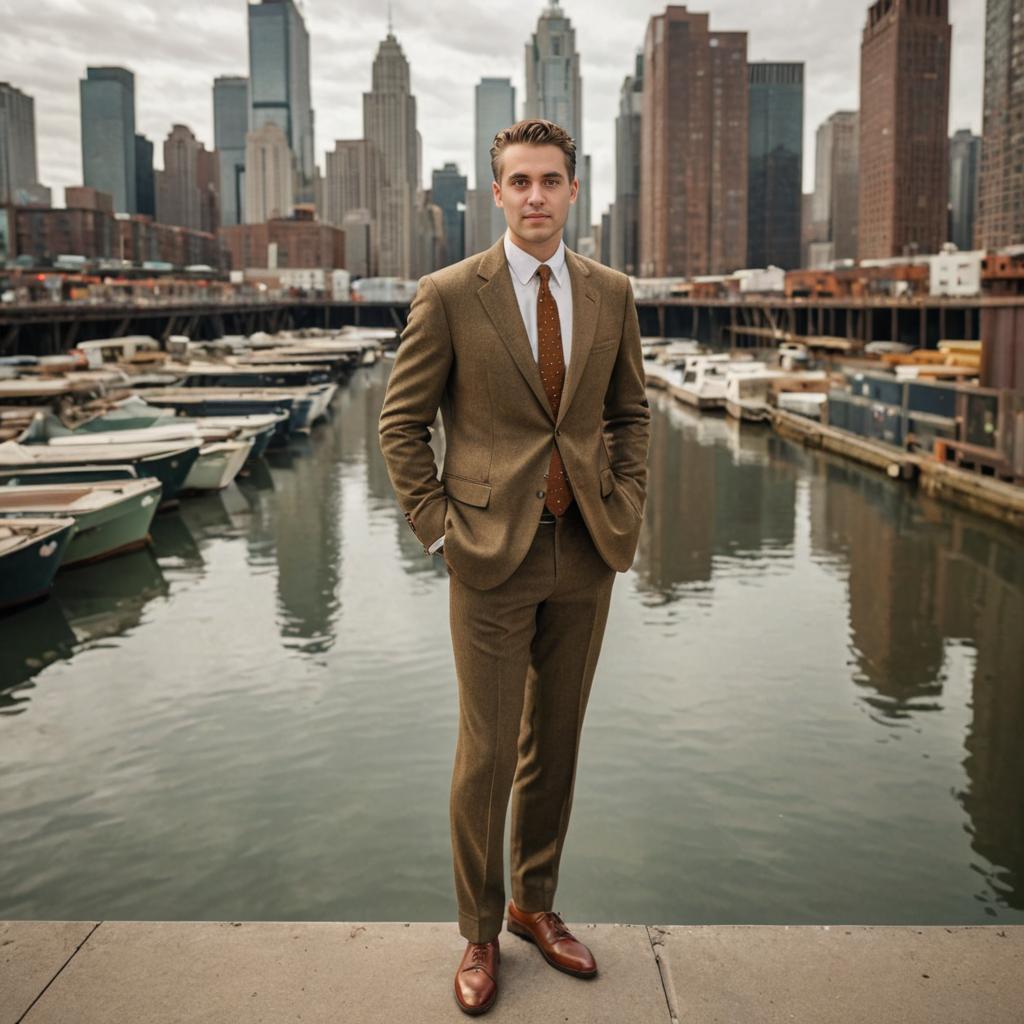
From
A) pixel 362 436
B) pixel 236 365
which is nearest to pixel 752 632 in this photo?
pixel 362 436

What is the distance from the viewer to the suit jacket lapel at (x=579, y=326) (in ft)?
13.2

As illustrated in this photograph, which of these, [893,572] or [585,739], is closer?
[585,739]

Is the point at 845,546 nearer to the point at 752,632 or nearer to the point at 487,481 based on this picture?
the point at 752,632

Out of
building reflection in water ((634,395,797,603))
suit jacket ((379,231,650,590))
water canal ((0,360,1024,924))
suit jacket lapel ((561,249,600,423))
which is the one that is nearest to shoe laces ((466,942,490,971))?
suit jacket ((379,231,650,590))

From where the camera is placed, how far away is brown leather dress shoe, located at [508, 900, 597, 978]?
391 cm

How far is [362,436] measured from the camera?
47.4 meters

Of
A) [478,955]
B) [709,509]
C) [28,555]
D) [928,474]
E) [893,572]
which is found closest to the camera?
[478,955]

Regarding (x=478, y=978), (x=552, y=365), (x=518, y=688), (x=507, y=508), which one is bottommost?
(x=478, y=978)

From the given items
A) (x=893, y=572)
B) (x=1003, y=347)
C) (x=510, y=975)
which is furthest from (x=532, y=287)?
(x=1003, y=347)

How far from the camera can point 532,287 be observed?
4.11 meters

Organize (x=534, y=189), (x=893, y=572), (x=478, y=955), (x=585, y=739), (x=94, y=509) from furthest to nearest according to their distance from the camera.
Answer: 1. (x=893, y=572)
2. (x=94, y=509)
3. (x=585, y=739)
4. (x=534, y=189)
5. (x=478, y=955)

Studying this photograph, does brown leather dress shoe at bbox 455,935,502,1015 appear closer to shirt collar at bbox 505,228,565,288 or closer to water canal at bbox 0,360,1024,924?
shirt collar at bbox 505,228,565,288

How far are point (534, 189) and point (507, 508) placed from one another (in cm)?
112

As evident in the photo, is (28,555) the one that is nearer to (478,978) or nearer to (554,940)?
(554,940)
